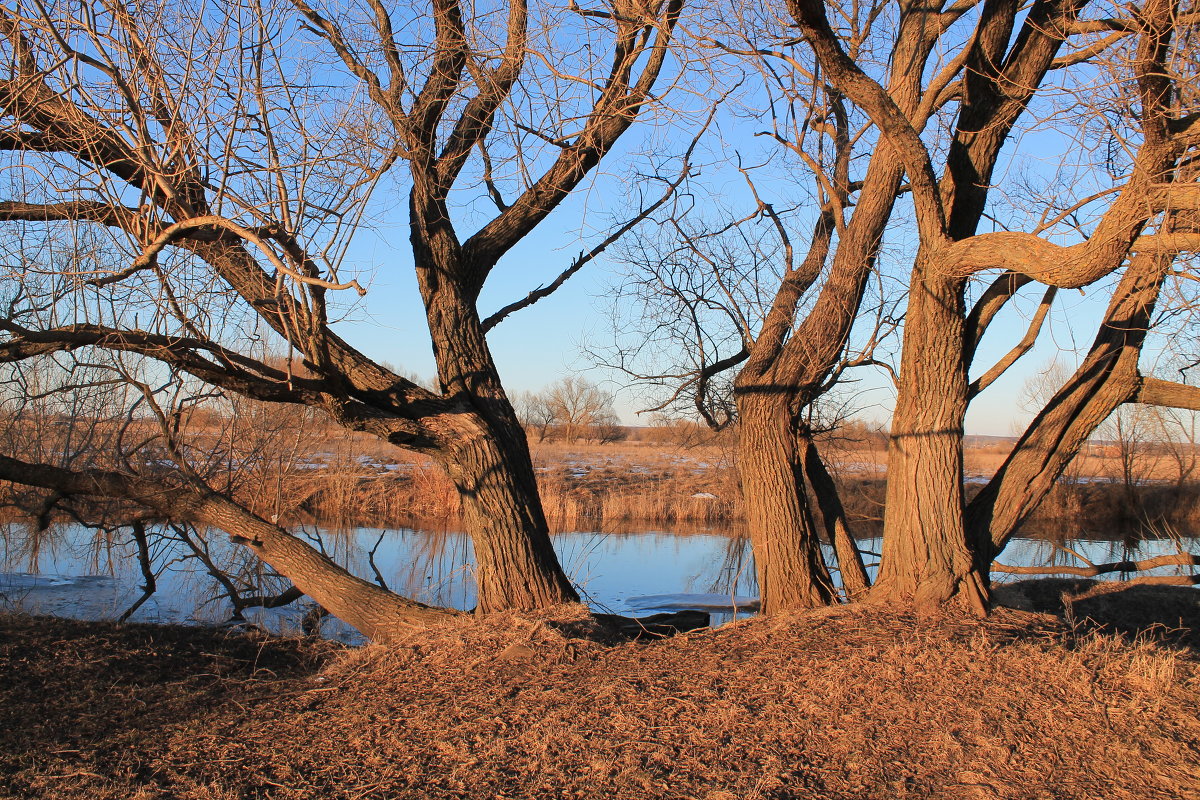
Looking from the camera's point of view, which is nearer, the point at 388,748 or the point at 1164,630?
the point at 388,748

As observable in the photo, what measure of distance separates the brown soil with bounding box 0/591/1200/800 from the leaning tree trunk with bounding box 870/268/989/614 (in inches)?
15.3

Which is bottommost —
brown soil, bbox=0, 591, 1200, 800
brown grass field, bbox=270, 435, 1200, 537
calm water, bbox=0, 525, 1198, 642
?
calm water, bbox=0, 525, 1198, 642

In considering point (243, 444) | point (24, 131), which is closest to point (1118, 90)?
point (24, 131)

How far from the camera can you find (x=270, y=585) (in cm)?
1054

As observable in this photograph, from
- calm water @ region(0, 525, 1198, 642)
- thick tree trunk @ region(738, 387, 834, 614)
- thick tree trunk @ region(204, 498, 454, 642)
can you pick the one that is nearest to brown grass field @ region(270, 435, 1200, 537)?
calm water @ region(0, 525, 1198, 642)

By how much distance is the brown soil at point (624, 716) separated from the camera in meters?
3.76

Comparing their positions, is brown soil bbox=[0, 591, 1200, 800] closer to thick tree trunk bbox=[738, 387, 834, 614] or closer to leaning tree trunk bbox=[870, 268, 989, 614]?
leaning tree trunk bbox=[870, 268, 989, 614]

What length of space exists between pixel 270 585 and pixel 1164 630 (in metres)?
9.16

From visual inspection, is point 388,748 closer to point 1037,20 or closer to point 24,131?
point 24,131

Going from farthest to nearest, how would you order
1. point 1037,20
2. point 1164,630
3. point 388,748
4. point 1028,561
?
point 1028,561, point 1164,630, point 1037,20, point 388,748

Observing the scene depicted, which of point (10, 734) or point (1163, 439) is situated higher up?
point (1163, 439)

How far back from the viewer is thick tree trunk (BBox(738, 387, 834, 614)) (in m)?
7.41

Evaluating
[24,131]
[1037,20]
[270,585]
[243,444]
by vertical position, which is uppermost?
[1037,20]

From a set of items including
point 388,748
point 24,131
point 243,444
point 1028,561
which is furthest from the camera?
point 1028,561
